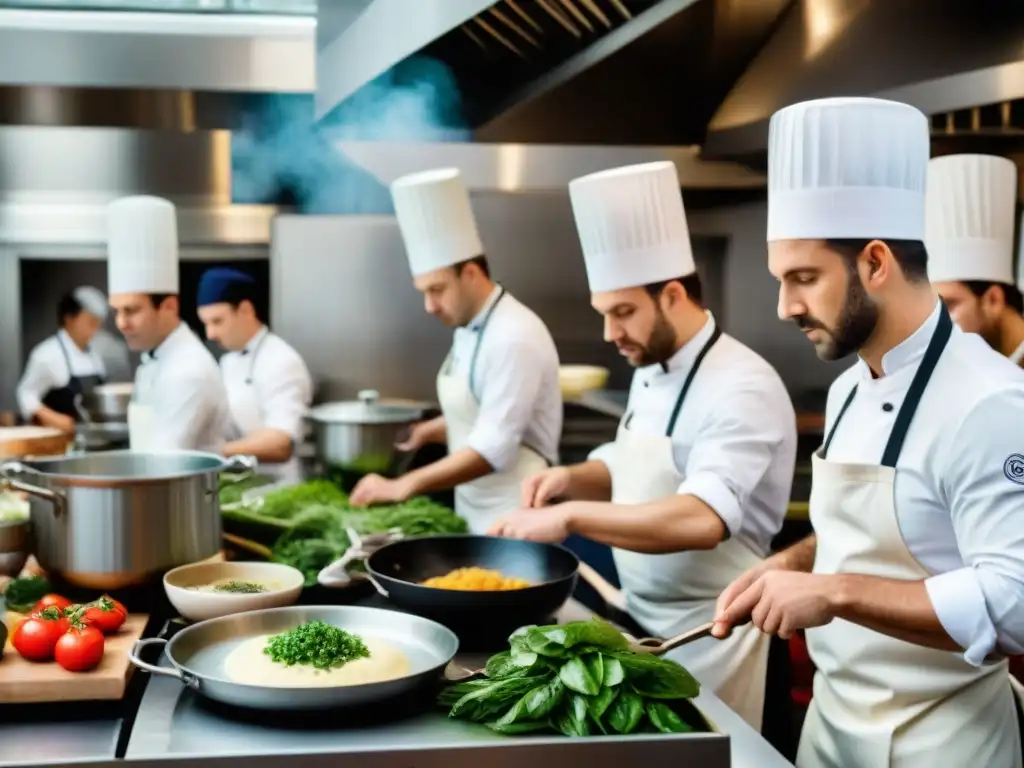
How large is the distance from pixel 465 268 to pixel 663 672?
2.18 metres

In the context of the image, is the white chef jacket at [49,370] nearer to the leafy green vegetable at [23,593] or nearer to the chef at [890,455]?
the leafy green vegetable at [23,593]

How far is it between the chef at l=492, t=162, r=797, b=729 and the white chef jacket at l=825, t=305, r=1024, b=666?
0.47 metres

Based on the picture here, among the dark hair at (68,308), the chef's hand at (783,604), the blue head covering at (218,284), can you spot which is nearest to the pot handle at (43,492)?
the chef's hand at (783,604)

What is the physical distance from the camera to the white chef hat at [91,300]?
5.70 meters

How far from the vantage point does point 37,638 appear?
1.54 metres

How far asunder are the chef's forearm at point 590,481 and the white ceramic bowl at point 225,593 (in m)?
0.82

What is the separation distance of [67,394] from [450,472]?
123 inches

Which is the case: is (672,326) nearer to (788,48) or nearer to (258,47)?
(788,48)

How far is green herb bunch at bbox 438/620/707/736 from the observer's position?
131cm

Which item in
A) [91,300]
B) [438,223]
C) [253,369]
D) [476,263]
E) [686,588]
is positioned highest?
[438,223]

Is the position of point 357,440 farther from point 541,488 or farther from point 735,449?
point 735,449

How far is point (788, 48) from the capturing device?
271 centimetres

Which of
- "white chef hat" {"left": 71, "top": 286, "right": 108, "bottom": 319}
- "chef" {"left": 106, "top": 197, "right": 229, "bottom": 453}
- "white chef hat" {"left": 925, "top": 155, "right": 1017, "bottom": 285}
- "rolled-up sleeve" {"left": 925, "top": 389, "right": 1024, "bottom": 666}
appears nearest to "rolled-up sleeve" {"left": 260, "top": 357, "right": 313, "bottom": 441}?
"chef" {"left": 106, "top": 197, "right": 229, "bottom": 453}

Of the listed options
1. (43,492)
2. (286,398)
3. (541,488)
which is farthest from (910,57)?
(286,398)
